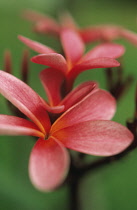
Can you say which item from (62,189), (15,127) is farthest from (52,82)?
(62,189)

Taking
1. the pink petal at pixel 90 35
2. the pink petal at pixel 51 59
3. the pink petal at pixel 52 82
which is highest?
the pink petal at pixel 51 59

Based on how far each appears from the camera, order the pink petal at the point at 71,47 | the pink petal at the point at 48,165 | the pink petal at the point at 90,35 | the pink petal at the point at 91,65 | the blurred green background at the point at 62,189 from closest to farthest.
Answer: the pink petal at the point at 48,165 < the pink petal at the point at 91,65 < the pink petal at the point at 71,47 < the pink petal at the point at 90,35 < the blurred green background at the point at 62,189

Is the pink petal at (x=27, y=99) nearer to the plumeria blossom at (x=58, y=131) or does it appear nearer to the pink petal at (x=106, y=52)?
the plumeria blossom at (x=58, y=131)

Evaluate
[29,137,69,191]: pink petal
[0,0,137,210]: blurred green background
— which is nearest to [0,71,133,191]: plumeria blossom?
[29,137,69,191]: pink petal

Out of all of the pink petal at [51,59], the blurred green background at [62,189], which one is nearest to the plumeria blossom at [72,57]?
the pink petal at [51,59]

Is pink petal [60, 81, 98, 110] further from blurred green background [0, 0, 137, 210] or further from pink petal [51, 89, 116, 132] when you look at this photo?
blurred green background [0, 0, 137, 210]

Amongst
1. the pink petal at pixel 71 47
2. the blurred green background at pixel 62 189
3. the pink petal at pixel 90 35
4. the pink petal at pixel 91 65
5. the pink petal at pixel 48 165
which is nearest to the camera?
the pink petal at pixel 48 165
